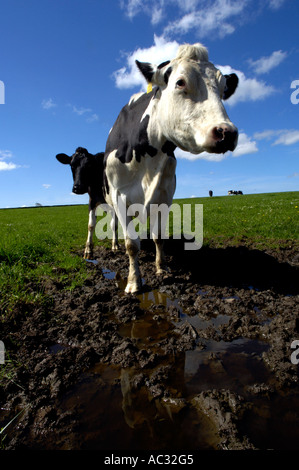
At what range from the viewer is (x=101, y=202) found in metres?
7.50

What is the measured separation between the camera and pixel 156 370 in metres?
2.04

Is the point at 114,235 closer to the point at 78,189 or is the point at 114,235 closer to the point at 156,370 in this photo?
the point at 78,189

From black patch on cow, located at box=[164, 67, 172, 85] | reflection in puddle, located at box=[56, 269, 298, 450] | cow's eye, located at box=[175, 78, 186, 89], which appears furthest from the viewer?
black patch on cow, located at box=[164, 67, 172, 85]

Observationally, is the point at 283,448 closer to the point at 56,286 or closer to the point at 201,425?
the point at 201,425

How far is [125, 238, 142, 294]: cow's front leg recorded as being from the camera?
3.94 m

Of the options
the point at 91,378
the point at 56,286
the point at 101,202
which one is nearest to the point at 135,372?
the point at 91,378

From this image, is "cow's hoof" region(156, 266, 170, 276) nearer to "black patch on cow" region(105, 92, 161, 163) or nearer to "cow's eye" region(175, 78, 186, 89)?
"black patch on cow" region(105, 92, 161, 163)

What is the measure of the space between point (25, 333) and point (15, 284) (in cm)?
137

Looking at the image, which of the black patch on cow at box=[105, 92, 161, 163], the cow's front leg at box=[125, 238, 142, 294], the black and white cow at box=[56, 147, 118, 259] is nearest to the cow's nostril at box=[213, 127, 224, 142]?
the black patch on cow at box=[105, 92, 161, 163]

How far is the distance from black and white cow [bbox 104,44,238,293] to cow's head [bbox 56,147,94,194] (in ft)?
6.72

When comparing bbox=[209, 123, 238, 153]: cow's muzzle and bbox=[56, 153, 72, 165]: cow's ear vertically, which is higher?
bbox=[56, 153, 72, 165]: cow's ear

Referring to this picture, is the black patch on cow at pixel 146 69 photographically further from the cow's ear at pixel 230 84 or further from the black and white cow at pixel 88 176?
the black and white cow at pixel 88 176

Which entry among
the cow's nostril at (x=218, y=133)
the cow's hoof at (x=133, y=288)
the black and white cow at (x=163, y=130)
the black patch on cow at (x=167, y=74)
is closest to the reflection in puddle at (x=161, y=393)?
the cow's hoof at (x=133, y=288)

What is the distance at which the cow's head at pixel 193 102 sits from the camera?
2.64 m
